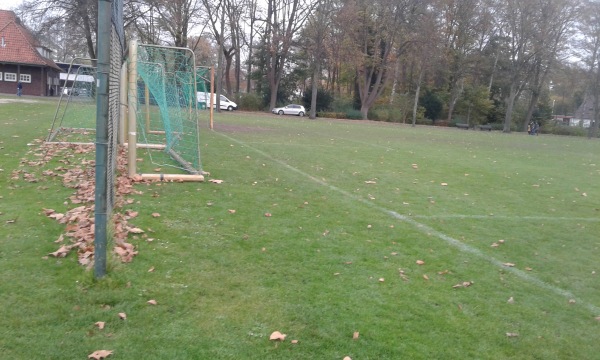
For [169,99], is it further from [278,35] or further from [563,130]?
[563,130]

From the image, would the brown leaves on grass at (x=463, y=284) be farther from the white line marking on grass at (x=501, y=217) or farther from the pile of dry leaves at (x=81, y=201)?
the pile of dry leaves at (x=81, y=201)

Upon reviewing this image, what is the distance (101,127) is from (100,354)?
1910 millimetres

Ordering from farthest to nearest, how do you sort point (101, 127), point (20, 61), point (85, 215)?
point (20, 61)
point (85, 215)
point (101, 127)

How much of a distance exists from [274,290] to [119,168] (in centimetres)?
665

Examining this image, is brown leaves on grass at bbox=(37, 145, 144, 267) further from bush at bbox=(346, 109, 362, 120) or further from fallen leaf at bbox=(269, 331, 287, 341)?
bush at bbox=(346, 109, 362, 120)

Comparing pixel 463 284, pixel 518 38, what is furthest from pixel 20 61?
pixel 463 284

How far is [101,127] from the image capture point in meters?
4.49

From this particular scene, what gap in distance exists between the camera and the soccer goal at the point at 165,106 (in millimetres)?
9547

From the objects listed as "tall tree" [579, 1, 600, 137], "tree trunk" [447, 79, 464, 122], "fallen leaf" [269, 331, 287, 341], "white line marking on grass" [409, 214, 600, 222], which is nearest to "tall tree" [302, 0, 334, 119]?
"tree trunk" [447, 79, 464, 122]

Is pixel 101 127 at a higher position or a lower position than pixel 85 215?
higher

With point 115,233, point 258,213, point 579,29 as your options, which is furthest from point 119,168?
point 579,29

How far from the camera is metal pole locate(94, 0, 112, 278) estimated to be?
4.46m

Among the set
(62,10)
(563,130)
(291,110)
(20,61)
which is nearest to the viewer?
(62,10)

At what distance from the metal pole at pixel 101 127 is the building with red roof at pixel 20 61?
52.6m
